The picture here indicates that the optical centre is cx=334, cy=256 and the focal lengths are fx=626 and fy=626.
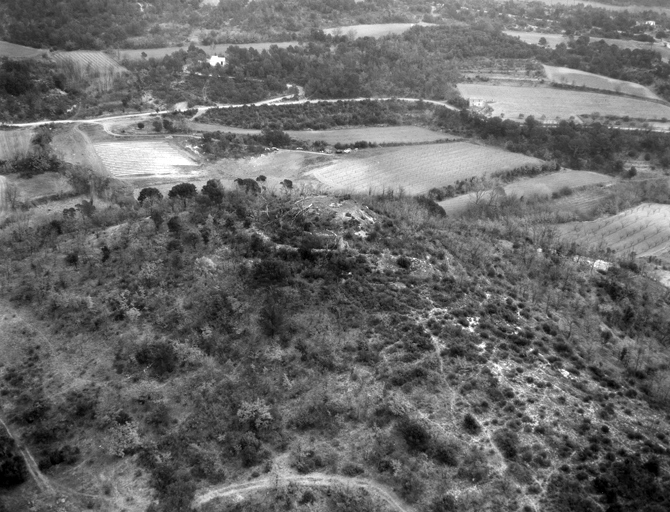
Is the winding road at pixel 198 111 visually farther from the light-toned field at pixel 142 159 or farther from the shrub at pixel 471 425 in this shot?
the shrub at pixel 471 425

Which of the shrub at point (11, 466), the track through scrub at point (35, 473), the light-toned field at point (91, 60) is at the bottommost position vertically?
the track through scrub at point (35, 473)

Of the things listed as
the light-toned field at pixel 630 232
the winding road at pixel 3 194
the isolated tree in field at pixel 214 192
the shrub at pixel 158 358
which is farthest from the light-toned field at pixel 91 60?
the shrub at pixel 158 358

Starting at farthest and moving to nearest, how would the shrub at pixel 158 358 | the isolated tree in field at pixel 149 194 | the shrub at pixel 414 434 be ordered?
the isolated tree in field at pixel 149 194 < the shrub at pixel 158 358 < the shrub at pixel 414 434

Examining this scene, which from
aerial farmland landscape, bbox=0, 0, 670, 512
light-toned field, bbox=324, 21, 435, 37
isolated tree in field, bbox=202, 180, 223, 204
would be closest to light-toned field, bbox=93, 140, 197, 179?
aerial farmland landscape, bbox=0, 0, 670, 512

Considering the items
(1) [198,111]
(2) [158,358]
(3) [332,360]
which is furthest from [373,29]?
(2) [158,358]

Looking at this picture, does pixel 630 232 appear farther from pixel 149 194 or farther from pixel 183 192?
pixel 149 194

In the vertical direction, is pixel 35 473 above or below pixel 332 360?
below

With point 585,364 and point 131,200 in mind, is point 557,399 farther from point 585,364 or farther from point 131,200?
point 131,200
